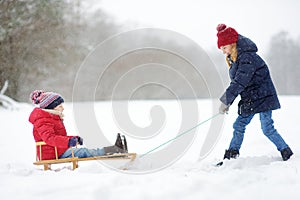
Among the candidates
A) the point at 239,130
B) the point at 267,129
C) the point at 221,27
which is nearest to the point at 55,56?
the point at 221,27

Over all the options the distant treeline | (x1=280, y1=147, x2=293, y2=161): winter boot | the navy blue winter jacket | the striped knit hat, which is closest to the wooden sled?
the striped knit hat

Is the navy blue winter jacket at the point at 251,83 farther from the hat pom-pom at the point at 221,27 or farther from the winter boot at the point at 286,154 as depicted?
the winter boot at the point at 286,154

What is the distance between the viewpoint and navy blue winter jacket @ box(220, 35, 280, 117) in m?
3.30

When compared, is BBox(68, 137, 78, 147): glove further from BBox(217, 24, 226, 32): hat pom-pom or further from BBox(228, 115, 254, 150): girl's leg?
BBox(217, 24, 226, 32): hat pom-pom

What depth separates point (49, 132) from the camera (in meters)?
3.27

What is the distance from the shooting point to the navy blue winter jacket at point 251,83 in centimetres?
330

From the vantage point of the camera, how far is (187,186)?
220 cm

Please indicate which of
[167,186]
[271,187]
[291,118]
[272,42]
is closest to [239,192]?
[271,187]

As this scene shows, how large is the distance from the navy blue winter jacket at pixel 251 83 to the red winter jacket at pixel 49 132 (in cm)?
180

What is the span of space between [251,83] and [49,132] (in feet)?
7.09

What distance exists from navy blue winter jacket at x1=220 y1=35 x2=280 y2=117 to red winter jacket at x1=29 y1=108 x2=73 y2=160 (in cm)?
180

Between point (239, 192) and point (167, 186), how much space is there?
1.59ft

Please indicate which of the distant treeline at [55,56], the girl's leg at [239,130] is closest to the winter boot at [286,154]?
the girl's leg at [239,130]

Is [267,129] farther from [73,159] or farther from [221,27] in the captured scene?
[73,159]
